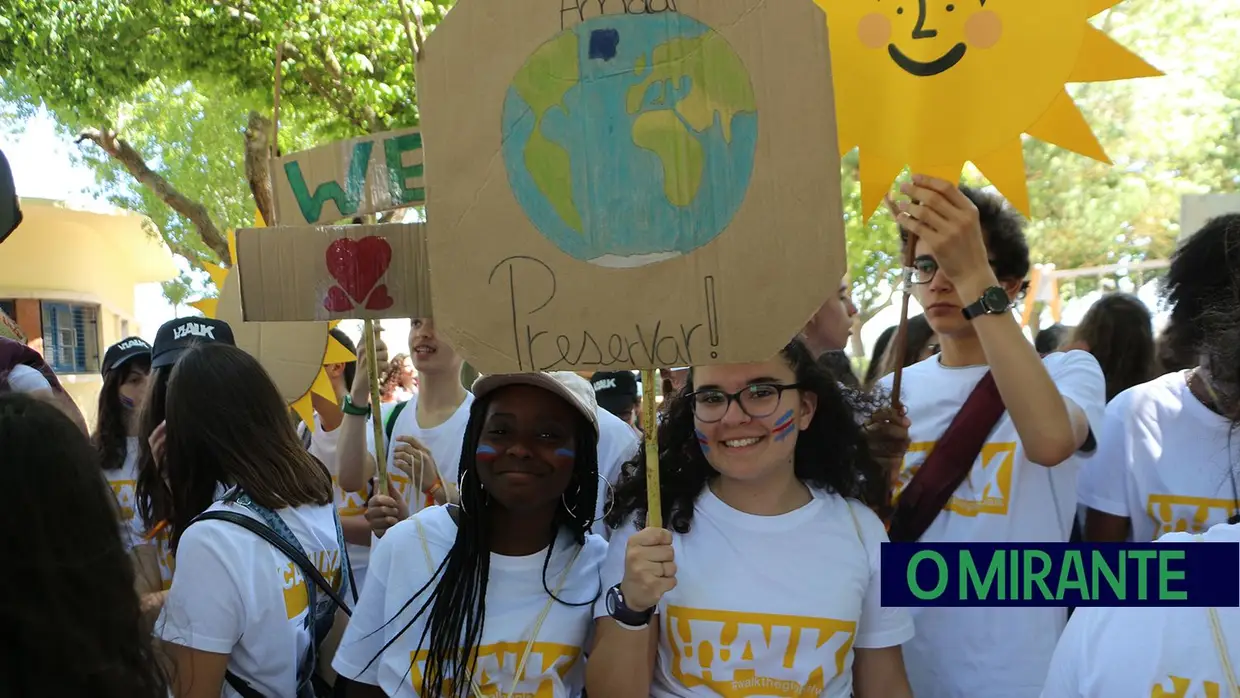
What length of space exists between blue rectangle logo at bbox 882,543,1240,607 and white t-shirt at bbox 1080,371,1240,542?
1028 mm

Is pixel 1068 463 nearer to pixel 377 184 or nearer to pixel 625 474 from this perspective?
pixel 625 474

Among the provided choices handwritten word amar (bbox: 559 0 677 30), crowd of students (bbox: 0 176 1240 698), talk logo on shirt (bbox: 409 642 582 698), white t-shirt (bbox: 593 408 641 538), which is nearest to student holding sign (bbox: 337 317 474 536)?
white t-shirt (bbox: 593 408 641 538)

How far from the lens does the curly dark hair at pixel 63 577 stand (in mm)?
1287

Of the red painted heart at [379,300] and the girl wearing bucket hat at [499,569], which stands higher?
the red painted heart at [379,300]

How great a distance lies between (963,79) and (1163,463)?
44.6 inches

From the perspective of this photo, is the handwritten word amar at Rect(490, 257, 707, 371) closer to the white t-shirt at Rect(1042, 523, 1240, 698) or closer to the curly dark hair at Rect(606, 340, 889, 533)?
the curly dark hair at Rect(606, 340, 889, 533)

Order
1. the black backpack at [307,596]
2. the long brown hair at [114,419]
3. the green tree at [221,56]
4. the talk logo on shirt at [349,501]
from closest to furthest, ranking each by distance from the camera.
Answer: the black backpack at [307,596] < the long brown hair at [114,419] < the talk logo on shirt at [349,501] < the green tree at [221,56]

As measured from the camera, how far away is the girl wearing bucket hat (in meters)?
2.07

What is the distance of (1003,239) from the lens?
8.36ft

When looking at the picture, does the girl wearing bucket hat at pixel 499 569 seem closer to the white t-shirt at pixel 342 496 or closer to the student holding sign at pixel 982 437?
the student holding sign at pixel 982 437

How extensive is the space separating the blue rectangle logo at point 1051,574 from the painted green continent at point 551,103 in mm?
786

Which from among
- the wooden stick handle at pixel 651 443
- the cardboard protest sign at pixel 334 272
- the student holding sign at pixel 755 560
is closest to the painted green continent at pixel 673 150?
the wooden stick handle at pixel 651 443

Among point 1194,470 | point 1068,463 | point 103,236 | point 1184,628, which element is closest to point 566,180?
point 1184,628

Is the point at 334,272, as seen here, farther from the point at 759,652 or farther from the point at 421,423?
the point at 421,423
